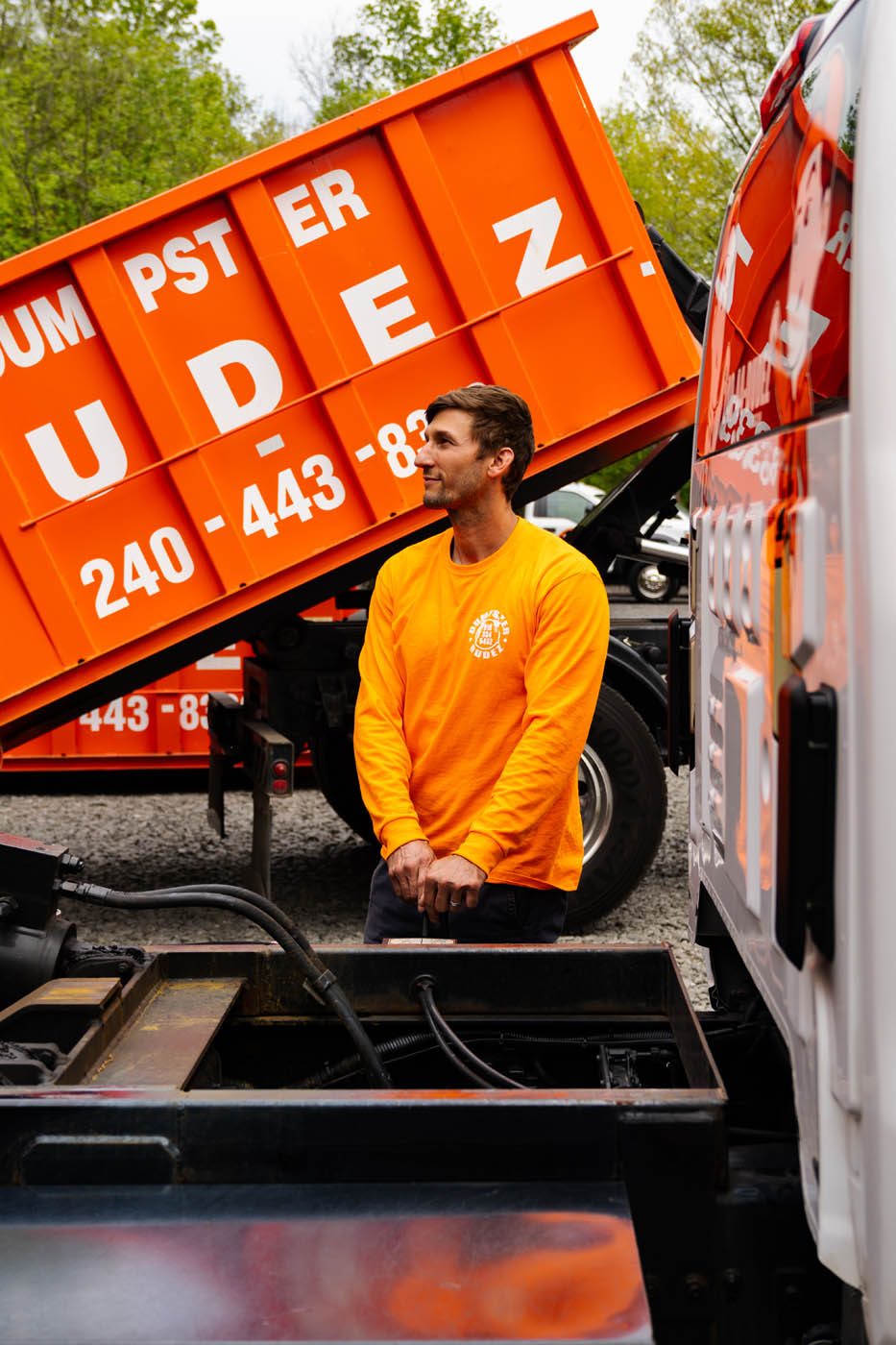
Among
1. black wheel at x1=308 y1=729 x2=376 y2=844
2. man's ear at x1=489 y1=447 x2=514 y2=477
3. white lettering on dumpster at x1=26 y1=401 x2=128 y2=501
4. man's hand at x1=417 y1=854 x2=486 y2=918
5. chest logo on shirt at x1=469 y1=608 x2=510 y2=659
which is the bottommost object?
black wheel at x1=308 y1=729 x2=376 y2=844

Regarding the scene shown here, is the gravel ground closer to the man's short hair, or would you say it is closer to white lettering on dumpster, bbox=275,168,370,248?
the man's short hair

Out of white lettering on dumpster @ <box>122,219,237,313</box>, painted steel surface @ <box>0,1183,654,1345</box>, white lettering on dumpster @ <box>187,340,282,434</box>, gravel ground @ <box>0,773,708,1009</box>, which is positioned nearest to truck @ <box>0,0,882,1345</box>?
painted steel surface @ <box>0,1183,654,1345</box>

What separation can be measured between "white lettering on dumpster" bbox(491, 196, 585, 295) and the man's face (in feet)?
7.58

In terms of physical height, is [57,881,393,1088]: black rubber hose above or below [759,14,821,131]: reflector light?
below

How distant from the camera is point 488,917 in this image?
3.13 metres

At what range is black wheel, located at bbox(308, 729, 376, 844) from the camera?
21.0ft

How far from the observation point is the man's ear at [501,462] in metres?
3.20

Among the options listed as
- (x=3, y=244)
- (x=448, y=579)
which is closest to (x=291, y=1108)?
(x=448, y=579)

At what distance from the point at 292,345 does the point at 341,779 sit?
2.13 meters

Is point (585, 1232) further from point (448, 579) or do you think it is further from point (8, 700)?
point (8, 700)

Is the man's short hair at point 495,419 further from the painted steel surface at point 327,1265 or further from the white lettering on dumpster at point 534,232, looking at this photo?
the white lettering on dumpster at point 534,232

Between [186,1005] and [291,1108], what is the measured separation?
0.69 m

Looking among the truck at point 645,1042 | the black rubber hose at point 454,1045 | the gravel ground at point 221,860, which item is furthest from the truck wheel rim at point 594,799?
the black rubber hose at point 454,1045

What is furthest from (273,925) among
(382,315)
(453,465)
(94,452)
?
(382,315)
